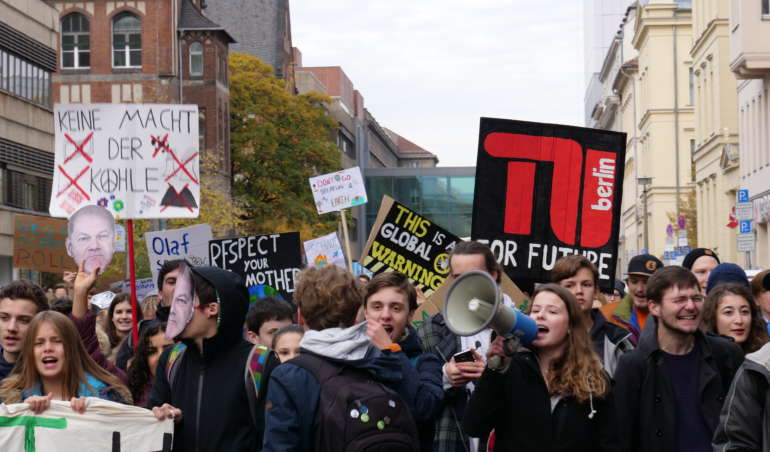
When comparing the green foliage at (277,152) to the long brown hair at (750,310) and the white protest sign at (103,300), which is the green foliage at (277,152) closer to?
the white protest sign at (103,300)

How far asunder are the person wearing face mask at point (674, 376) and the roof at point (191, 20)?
61.4m

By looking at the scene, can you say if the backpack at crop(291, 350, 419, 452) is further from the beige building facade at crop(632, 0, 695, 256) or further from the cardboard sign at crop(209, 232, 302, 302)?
the beige building facade at crop(632, 0, 695, 256)

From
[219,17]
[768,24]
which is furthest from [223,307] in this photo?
[219,17]

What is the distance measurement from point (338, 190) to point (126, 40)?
151 feet

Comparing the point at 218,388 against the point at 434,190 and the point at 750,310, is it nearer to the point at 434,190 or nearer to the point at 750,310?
the point at 750,310

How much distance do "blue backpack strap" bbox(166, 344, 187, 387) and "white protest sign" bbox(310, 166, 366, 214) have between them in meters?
13.0

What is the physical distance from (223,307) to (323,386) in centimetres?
78

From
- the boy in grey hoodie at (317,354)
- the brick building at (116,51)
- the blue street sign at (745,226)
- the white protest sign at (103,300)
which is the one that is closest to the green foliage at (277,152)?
the brick building at (116,51)

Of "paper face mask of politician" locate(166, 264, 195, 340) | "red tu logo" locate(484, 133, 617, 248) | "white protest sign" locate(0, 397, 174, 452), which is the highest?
"red tu logo" locate(484, 133, 617, 248)

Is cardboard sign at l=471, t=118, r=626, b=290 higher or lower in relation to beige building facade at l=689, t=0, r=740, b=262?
lower

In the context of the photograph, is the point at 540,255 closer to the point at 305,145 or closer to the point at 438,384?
the point at 438,384

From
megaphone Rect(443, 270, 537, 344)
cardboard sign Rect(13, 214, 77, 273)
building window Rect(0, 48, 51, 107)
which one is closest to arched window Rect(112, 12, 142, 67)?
building window Rect(0, 48, 51, 107)

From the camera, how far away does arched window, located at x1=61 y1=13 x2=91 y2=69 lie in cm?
6328

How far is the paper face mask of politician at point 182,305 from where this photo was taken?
5715 millimetres
